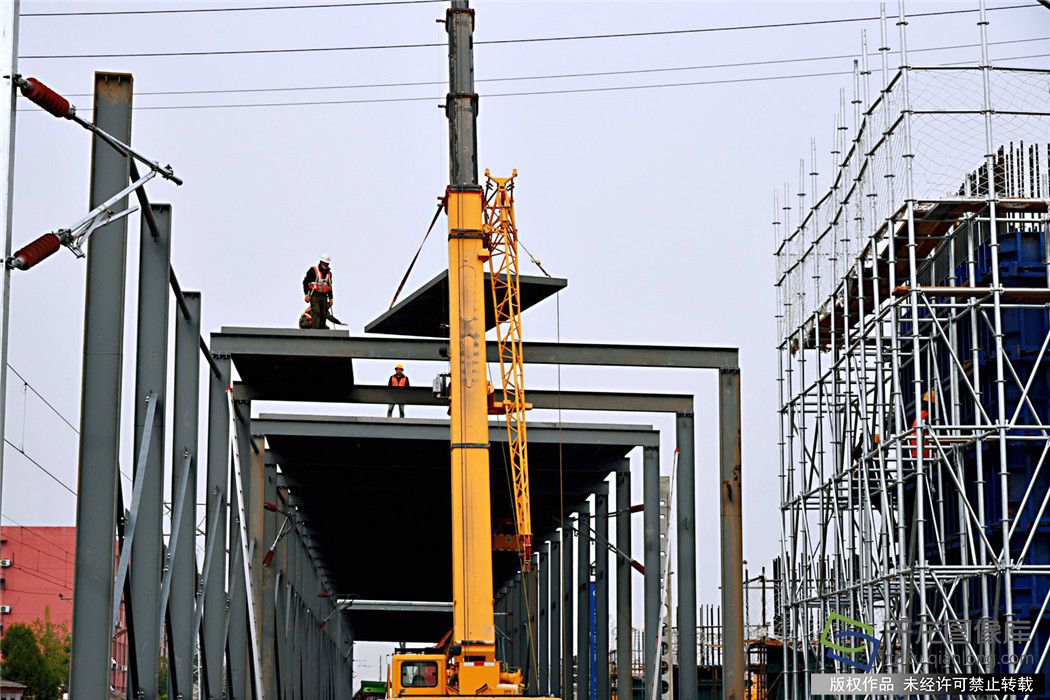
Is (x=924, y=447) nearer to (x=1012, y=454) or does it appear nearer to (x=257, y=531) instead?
(x=1012, y=454)

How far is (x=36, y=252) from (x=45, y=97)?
5.11 ft

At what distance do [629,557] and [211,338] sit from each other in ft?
47.4

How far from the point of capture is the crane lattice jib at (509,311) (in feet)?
108

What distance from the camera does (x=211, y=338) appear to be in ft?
108

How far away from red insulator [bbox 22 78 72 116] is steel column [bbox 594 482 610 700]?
32464 mm

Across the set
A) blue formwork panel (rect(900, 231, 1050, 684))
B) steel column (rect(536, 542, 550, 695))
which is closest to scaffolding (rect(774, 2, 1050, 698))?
blue formwork panel (rect(900, 231, 1050, 684))

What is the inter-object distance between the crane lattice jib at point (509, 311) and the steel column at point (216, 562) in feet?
20.3

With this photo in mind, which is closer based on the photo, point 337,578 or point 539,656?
point 539,656

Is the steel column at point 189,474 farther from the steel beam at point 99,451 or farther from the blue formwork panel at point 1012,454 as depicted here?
the blue formwork panel at point 1012,454

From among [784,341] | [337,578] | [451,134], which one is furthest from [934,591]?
[337,578]

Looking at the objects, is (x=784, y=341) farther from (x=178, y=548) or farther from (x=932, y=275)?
(x=178, y=548)

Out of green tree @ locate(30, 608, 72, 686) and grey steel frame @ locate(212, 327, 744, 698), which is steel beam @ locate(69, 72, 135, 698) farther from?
green tree @ locate(30, 608, 72, 686)

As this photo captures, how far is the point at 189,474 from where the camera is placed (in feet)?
72.3

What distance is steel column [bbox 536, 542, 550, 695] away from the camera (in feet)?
210
